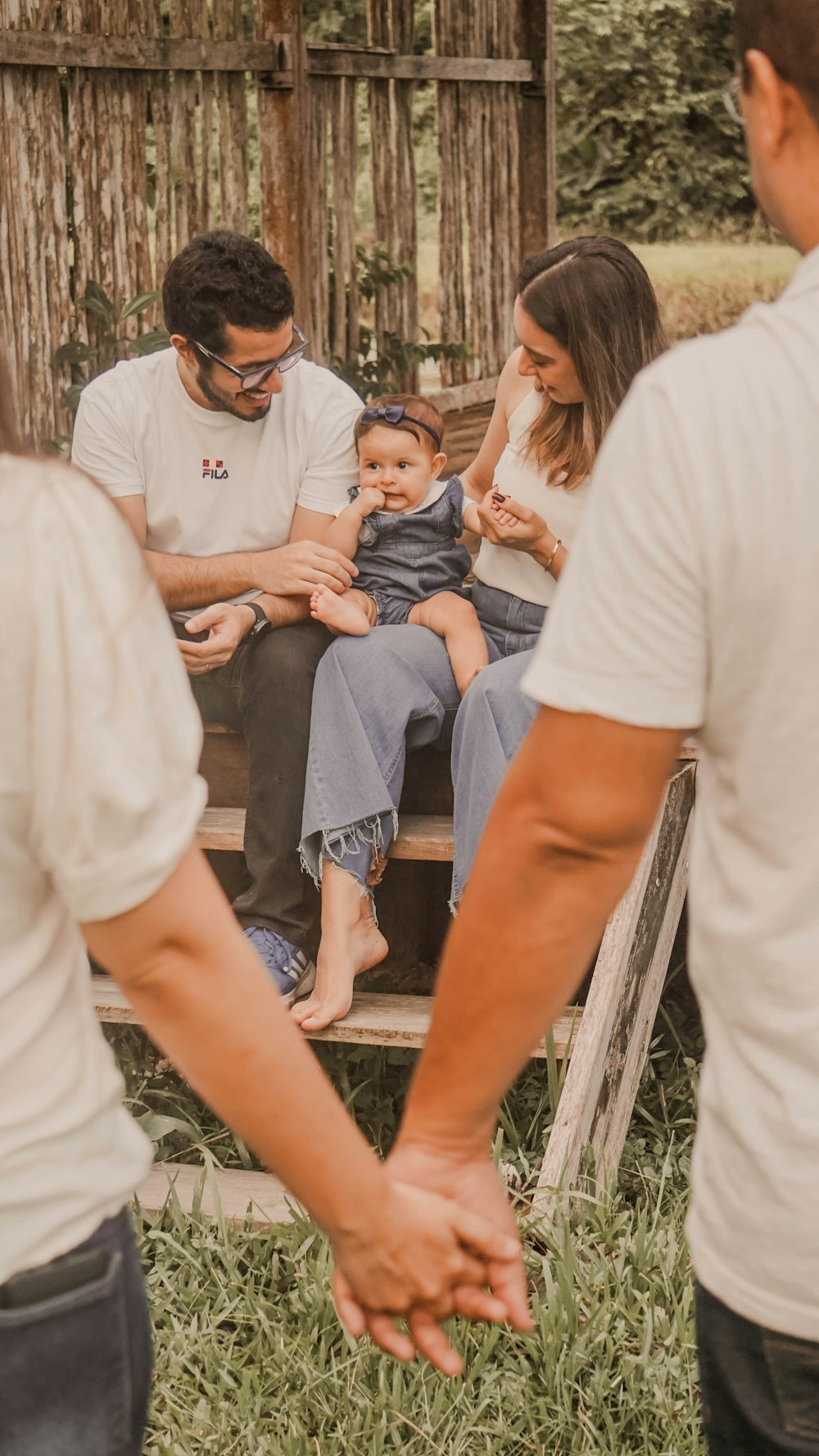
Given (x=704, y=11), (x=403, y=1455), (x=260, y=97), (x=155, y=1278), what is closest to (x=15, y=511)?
(x=403, y=1455)

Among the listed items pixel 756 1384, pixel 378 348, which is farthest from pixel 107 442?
pixel 378 348

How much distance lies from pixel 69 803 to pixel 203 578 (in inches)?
103

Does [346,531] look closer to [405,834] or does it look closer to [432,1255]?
[405,834]

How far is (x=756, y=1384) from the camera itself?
1.20m

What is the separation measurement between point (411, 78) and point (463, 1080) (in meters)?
6.28

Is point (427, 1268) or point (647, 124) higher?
point (647, 124)

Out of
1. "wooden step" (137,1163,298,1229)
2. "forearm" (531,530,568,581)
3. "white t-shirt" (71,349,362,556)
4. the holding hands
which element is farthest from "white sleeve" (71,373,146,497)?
the holding hands

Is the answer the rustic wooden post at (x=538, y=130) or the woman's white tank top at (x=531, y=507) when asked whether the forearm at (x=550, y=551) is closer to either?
the woman's white tank top at (x=531, y=507)

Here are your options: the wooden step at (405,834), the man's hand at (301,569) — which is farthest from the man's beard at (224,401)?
the wooden step at (405,834)

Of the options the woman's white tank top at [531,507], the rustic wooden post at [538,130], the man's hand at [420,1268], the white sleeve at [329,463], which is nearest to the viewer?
the man's hand at [420,1268]

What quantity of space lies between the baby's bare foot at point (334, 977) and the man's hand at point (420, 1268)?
1.48 metres

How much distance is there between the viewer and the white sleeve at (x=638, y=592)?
3.55 ft

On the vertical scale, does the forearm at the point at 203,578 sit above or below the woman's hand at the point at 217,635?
above

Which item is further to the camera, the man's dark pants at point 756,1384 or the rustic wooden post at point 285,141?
the rustic wooden post at point 285,141
